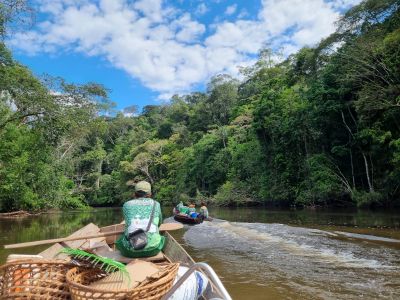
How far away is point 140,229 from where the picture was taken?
3.96 metres

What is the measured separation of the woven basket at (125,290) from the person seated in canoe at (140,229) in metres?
1.14

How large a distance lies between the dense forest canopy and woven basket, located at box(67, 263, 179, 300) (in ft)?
33.3

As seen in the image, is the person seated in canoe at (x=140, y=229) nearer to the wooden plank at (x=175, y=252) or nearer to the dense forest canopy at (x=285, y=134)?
the wooden plank at (x=175, y=252)

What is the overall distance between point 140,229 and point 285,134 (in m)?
25.6

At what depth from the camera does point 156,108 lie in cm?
7450

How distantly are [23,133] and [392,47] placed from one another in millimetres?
22196

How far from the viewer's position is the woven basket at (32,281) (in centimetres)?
254

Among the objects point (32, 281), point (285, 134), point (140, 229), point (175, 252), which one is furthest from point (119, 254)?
point (285, 134)

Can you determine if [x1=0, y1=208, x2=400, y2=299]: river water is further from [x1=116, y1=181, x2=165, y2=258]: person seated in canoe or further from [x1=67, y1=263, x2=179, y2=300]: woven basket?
[x1=67, y1=263, x2=179, y2=300]: woven basket

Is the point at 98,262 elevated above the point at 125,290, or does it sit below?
above

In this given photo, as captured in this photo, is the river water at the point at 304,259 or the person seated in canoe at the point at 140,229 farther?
the river water at the point at 304,259

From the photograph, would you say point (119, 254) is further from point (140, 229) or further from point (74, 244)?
point (74, 244)

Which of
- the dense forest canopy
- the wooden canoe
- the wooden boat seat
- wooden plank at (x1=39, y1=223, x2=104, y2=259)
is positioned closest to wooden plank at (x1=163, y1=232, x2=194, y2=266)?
the wooden canoe

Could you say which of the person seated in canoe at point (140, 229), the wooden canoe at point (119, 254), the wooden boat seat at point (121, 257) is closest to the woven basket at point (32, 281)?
the wooden canoe at point (119, 254)
